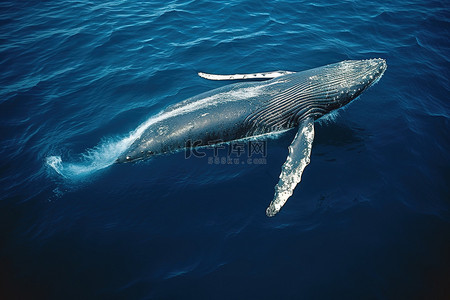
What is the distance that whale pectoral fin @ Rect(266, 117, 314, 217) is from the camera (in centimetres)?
786

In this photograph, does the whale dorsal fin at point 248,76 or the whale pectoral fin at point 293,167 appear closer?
the whale pectoral fin at point 293,167

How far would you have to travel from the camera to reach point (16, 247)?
307 inches

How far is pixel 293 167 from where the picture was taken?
862cm

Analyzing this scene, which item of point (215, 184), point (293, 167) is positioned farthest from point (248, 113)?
point (215, 184)

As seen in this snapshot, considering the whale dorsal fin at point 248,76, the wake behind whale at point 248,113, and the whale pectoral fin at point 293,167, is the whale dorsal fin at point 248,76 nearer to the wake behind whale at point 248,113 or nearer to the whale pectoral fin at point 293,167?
the wake behind whale at point 248,113

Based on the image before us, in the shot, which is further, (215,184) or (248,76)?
(248,76)

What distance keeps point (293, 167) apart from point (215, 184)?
9.04ft

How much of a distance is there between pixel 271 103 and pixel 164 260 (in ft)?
22.4

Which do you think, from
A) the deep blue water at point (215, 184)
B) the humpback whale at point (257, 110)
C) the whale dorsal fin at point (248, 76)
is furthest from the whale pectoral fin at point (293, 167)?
the whale dorsal fin at point (248, 76)

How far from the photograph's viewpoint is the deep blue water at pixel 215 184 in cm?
689

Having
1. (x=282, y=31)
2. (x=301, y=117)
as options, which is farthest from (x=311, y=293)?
(x=282, y=31)

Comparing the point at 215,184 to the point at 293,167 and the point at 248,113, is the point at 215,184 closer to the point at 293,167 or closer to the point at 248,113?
the point at 293,167

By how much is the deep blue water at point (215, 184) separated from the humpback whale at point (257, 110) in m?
0.79

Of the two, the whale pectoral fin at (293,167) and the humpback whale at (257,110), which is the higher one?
the humpback whale at (257,110)
